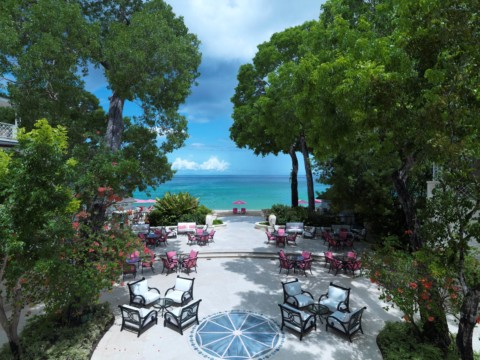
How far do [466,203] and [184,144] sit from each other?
12927mm

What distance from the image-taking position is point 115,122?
14.0 meters

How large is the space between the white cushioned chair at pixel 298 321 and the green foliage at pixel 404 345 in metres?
1.95

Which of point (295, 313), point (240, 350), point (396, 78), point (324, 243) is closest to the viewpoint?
point (396, 78)

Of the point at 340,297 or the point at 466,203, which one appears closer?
the point at 466,203

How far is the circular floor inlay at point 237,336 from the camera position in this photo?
7555mm

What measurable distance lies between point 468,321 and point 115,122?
15.2 metres

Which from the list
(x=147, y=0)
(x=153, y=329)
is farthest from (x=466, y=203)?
(x=147, y=0)

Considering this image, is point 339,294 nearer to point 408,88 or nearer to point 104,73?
point 408,88

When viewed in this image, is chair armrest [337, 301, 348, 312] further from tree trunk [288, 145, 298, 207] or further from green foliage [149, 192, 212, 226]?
tree trunk [288, 145, 298, 207]

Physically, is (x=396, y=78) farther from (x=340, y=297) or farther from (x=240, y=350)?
(x=240, y=350)

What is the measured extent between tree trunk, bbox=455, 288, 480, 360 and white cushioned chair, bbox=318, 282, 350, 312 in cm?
353

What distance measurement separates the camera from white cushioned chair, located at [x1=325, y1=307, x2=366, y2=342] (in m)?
8.05

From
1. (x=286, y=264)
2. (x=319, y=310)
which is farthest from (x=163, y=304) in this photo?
(x=286, y=264)

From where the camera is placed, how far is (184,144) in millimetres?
15531
